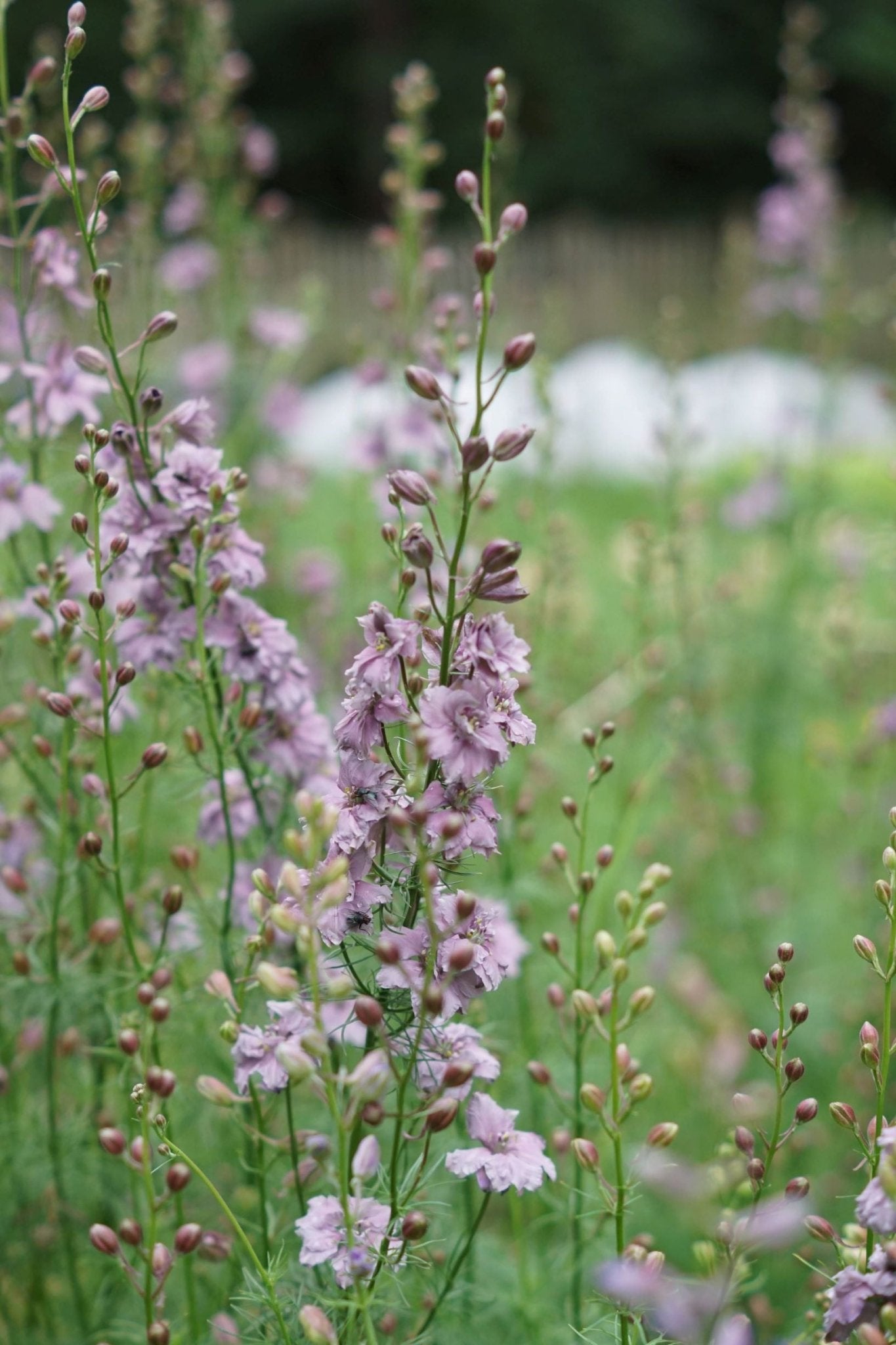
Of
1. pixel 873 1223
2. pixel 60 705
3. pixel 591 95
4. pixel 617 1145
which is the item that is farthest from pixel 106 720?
pixel 591 95

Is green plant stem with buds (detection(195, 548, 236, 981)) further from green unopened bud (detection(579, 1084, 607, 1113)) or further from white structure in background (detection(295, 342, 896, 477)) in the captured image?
white structure in background (detection(295, 342, 896, 477))

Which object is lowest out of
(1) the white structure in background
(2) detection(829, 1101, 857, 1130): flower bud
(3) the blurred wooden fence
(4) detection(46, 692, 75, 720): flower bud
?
(2) detection(829, 1101, 857, 1130): flower bud

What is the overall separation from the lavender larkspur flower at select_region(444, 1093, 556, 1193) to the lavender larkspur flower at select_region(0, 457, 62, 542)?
1064 millimetres

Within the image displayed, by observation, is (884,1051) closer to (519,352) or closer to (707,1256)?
(707,1256)

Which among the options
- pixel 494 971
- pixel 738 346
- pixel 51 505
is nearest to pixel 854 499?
pixel 738 346

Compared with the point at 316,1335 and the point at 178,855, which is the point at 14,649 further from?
the point at 316,1335

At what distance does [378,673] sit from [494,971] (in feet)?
0.99

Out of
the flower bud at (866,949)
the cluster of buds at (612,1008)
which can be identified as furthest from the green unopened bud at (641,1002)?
the flower bud at (866,949)

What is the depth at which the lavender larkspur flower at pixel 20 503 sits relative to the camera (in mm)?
1990

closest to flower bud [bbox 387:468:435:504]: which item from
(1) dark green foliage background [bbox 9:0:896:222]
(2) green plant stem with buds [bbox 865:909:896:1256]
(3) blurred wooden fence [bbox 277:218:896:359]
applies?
(2) green plant stem with buds [bbox 865:909:896:1256]

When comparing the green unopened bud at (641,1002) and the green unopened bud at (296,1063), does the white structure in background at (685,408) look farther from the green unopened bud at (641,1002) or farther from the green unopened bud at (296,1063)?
the green unopened bud at (296,1063)

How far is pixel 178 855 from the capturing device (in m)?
1.83

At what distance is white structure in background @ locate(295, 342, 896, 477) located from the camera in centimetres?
493

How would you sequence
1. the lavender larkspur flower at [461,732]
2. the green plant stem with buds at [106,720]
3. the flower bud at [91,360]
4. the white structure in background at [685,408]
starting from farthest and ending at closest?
the white structure in background at [685,408] < the flower bud at [91,360] < the green plant stem with buds at [106,720] < the lavender larkspur flower at [461,732]
